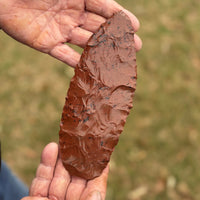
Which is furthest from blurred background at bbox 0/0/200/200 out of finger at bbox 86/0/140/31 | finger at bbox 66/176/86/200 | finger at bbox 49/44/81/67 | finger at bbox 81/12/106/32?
finger at bbox 86/0/140/31

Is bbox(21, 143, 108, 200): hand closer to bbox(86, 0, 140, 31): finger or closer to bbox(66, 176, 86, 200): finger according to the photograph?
bbox(66, 176, 86, 200): finger

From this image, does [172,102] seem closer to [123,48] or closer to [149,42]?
[149,42]

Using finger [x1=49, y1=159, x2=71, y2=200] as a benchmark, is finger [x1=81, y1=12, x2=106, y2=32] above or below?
above

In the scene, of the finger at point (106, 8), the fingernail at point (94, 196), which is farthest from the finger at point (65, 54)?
the fingernail at point (94, 196)

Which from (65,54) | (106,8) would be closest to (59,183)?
(65,54)

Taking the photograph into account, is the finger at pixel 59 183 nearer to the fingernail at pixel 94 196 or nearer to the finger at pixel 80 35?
the fingernail at pixel 94 196

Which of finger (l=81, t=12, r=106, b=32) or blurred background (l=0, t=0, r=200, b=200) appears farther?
blurred background (l=0, t=0, r=200, b=200)
